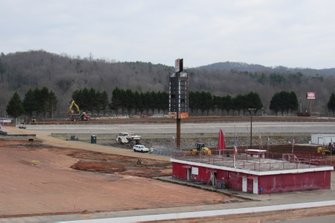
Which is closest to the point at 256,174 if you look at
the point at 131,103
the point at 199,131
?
the point at 199,131

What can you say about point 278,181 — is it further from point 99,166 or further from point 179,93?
point 179,93

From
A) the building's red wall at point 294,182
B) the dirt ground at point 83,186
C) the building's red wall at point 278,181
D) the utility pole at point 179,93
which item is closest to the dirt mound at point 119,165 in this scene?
the dirt ground at point 83,186

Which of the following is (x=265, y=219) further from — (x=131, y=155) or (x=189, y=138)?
(x=189, y=138)

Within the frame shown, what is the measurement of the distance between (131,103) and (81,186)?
104 meters

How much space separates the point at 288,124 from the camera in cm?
11519

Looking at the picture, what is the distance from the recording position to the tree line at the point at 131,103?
12494 centimetres

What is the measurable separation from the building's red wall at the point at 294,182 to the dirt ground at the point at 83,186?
321cm

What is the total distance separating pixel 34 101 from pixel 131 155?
64460 millimetres

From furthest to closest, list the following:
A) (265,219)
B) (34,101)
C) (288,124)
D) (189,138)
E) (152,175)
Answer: (34,101), (288,124), (189,138), (152,175), (265,219)

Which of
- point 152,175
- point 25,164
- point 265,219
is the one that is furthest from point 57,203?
point 25,164

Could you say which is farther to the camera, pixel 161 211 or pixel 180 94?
pixel 180 94

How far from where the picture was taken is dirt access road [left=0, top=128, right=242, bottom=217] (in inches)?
1262

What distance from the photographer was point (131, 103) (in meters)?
144

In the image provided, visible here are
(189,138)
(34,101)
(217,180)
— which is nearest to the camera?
(217,180)
